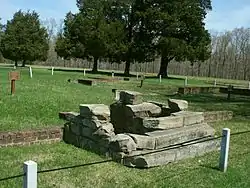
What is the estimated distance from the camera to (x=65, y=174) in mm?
6902

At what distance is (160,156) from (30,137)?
267 cm

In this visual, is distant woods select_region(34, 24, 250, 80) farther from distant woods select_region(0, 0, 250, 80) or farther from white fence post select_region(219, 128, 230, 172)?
white fence post select_region(219, 128, 230, 172)

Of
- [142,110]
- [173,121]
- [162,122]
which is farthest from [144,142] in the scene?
[142,110]

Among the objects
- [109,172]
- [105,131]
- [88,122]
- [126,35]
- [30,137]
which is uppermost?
[126,35]

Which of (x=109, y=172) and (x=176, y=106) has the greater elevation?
(x=176, y=106)

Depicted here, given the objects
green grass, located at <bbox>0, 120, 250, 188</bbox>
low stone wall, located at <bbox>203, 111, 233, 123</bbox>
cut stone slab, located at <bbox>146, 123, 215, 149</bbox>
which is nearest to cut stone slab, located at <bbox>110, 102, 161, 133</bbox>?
cut stone slab, located at <bbox>146, 123, 215, 149</bbox>

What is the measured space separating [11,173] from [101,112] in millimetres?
2379

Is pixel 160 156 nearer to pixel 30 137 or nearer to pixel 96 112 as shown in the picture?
pixel 96 112

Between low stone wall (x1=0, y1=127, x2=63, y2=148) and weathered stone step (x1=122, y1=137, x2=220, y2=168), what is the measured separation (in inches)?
78.1

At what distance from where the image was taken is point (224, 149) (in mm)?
7531

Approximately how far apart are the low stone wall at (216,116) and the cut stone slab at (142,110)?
12.2ft

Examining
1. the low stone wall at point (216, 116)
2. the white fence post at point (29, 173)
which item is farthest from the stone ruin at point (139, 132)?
the white fence post at point (29, 173)

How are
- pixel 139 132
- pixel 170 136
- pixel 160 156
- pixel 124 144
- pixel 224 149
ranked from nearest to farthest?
pixel 224 149, pixel 124 144, pixel 160 156, pixel 170 136, pixel 139 132

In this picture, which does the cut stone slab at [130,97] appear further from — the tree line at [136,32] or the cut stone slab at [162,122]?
the tree line at [136,32]
